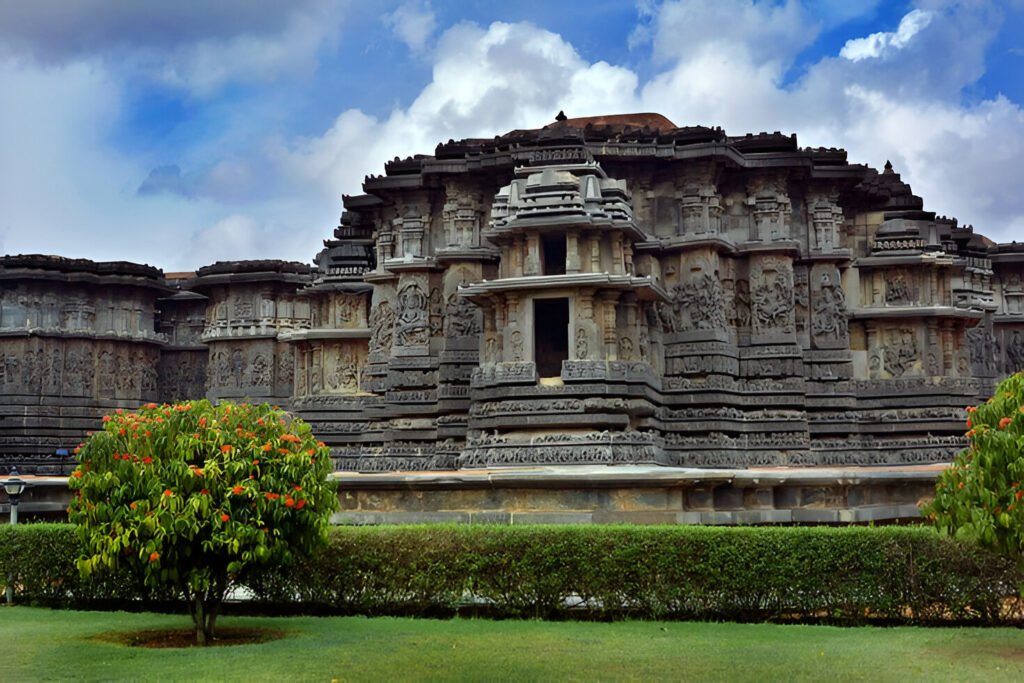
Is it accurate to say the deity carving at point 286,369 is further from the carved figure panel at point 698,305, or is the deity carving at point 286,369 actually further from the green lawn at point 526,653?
the green lawn at point 526,653

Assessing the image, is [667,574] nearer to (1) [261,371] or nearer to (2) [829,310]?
(2) [829,310]

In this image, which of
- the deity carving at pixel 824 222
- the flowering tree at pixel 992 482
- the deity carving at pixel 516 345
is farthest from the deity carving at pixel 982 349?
the flowering tree at pixel 992 482

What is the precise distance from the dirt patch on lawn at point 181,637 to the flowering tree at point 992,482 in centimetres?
703

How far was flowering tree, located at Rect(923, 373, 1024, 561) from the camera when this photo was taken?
1147 centimetres

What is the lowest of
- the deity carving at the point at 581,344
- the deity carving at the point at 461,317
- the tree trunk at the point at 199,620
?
the tree trunk at the point at 199,620

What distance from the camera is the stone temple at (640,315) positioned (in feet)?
85.3

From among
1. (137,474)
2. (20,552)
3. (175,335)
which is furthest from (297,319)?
(137,474)

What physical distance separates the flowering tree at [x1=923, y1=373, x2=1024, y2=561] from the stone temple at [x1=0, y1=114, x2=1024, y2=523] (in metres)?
7.46

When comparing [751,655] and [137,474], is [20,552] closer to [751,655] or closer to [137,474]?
[137,474]

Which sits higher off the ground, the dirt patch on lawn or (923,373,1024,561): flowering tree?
(923,373,1024,561): flowering tree

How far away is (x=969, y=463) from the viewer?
40.5 feet

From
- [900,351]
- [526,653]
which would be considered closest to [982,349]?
[900,351]

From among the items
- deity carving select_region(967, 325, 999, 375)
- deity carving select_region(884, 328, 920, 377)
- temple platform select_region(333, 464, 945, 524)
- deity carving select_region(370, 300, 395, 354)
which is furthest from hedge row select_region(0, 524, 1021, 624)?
deity carving select_region(967, 325, 999, 375)

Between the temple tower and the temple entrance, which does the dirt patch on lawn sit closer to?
the temple tower
